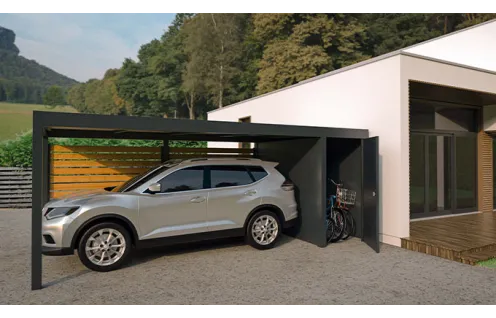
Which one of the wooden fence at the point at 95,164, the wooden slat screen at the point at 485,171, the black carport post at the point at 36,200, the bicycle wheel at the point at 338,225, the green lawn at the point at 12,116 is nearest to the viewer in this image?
the black carport post at the point at 36,200

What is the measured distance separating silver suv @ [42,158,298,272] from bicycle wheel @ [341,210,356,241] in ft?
4.21

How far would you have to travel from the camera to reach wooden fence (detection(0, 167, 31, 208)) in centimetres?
1242

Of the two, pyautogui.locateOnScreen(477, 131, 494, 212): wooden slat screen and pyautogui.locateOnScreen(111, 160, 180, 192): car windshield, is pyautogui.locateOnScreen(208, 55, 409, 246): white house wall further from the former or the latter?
pyautogui.locateOnScreen(477, 131, 494, 212): wooden slat screen

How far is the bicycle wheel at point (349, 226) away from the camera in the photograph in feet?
25.3

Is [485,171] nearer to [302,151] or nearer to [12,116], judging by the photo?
[302,151]

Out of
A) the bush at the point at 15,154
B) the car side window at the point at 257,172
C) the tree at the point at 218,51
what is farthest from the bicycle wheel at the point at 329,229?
the tree at the point at 218,51

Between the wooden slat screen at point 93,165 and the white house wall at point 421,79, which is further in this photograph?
the wooden slat screen at point 93,165

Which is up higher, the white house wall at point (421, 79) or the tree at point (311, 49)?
the tree at point (311, 49)

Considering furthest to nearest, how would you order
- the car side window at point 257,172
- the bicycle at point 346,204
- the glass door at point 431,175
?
the glass door at point 431,175, the bicycle at point 346,204, the car side window at point 257,172

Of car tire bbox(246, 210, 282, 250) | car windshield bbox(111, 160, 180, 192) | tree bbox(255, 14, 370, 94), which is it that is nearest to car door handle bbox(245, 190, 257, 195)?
car tire bbox(246, 210, 282, 250)

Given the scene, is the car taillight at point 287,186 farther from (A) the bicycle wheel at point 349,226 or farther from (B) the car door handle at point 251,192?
(A) the bicycle wheel at point 349,226

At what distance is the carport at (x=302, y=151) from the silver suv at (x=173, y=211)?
0.50 meters

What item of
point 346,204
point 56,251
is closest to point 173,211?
point 56,251

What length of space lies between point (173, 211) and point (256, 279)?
176 centimetres
